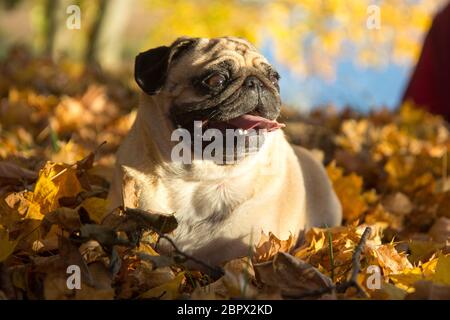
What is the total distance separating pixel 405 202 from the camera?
3.41 meters

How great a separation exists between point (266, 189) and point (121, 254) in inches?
35.3

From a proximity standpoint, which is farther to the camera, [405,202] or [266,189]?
[405,202]

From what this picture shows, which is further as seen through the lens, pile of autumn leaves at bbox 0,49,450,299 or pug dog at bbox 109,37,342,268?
pug dog at bbox 109,37,342,268

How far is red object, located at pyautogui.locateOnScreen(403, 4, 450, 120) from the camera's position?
23.3 ft

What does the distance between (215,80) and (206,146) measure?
9.7 inches

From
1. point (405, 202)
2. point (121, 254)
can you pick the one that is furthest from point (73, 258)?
point (405, 202)

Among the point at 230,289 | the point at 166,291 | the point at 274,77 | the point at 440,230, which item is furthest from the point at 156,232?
the point at 440,230

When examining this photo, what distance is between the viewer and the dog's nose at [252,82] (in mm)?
2467

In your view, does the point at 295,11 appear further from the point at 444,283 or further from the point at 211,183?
the point at 444,283

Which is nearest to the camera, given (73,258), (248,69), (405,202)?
(73,258)

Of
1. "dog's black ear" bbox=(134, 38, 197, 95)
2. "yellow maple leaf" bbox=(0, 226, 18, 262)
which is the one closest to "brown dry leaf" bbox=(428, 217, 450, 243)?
"dog's black ear" bbox=(134, 38, 197, 95)

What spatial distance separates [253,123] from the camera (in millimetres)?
2445

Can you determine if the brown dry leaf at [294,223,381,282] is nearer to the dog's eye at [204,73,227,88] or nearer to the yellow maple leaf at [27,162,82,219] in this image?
the dog's eye at [204,73,227,88]
